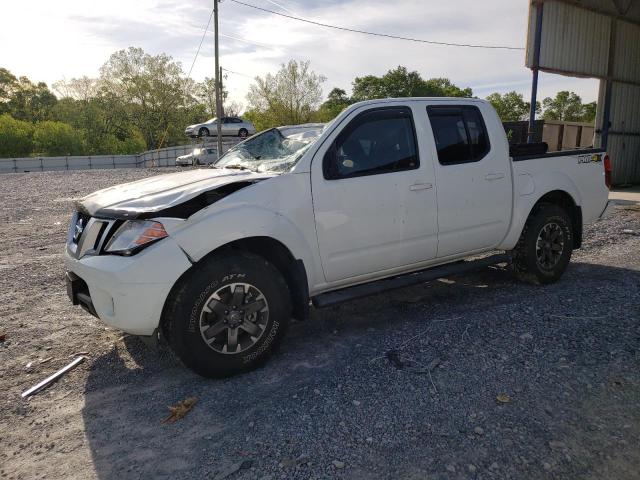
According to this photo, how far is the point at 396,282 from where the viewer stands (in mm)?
4242

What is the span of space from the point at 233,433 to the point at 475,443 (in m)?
1.36

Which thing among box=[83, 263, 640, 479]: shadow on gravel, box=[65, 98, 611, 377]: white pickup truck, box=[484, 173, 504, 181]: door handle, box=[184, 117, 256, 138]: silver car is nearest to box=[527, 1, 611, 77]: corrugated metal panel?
box=[65, 98, 611, 377]: white pickup truck

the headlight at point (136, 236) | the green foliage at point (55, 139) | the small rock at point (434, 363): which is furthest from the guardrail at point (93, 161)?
the small rock at point (434, 363)

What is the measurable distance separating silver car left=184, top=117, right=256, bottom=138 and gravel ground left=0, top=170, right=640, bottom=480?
1197 inches

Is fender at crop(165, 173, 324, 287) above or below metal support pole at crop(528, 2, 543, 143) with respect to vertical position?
below

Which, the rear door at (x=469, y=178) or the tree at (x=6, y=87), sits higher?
the tree at (x=6, y=87)

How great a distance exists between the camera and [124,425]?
3004 millimetres

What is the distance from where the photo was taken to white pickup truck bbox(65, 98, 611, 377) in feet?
10.6

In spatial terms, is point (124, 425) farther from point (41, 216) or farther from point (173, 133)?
point (173, 133)

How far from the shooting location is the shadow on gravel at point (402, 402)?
2543mm

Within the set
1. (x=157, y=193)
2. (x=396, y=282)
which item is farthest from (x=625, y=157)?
(x=157, y=193)

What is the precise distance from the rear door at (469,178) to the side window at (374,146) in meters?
0.30

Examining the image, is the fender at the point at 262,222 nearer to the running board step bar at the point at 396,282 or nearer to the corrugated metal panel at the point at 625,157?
the running board step bar at the point at 396,282

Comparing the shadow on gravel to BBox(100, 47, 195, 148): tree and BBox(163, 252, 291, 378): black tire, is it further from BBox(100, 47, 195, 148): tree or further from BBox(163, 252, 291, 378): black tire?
BBox(100, 47, 195, 148): tree
